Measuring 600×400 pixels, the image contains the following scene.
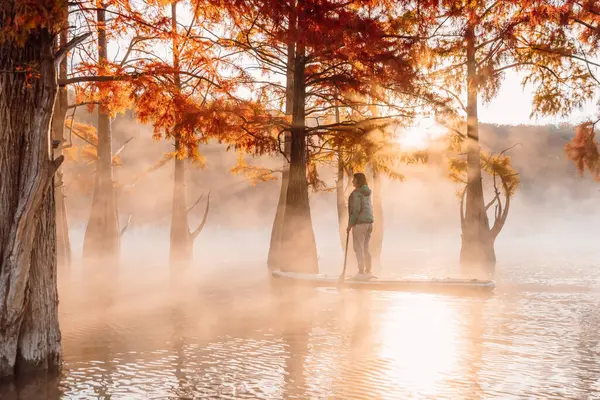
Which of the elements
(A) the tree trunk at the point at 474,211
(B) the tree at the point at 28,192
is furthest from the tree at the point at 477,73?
(B) the tree at the point at 28,192

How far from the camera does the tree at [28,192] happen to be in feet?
26.3

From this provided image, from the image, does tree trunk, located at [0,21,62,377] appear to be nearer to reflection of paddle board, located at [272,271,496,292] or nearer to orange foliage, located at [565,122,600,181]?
reflection of paddle board, located at [272,271,496,292]

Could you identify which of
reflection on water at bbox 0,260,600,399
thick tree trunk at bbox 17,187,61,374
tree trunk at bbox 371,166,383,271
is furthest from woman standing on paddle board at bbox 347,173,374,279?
tree trunk at bbox 371,166,383,271

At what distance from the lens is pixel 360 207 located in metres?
16.4

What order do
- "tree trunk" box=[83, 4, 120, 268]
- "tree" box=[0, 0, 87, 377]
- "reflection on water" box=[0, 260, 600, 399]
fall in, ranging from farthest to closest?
"tree trunk" box=[83, 4, 120, 268] → "tree" box=[0, 0, 87, 377] → "reflection on water" box=[0, 260, 600, 399]

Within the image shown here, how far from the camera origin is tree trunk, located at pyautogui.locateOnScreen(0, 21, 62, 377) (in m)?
8.05

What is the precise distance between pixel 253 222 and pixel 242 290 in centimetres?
4339

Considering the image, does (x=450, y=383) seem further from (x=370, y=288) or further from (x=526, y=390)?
(x=370, y=288)

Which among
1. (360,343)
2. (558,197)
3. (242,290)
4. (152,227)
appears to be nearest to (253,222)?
(152,227)

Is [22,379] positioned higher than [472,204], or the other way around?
[472,204]

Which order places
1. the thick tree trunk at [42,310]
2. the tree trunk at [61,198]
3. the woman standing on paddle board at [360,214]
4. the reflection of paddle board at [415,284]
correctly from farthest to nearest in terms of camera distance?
the tree trunk at [61,198]
the woman standing on paddle board at [360,214]
the reflection of paddle board at [415,284]
the thick tree trunk at [42,310]

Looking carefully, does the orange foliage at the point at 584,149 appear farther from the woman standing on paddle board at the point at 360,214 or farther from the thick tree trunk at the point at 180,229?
the thick tree trunk at the point at 180,229

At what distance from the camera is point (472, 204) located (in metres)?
25.7

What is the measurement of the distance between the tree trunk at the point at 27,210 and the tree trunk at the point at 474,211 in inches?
737
